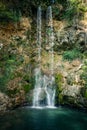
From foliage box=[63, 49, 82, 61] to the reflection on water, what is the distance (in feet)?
12.3

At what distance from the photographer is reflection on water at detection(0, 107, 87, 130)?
40.8 feet

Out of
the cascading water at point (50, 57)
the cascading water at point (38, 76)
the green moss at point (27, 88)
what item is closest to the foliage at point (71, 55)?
the cascading water at point (50, 57)

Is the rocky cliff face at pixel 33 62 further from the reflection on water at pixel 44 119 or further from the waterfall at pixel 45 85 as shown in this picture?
the reflection on water at pixel 44 119

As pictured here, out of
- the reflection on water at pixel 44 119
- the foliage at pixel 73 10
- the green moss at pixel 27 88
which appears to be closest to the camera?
the reflection on water at pixel 44 119

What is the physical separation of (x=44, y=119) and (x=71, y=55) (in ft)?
18.0

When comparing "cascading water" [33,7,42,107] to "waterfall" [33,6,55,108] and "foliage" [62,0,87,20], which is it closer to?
"waterfall" [33,6,55,108]

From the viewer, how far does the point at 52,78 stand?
16.6 metres

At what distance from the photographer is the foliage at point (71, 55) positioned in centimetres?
1742

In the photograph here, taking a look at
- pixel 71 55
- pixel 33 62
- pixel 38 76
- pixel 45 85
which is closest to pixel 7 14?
pixel 33 62

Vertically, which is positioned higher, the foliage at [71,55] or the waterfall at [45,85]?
the foliage at [71,55]

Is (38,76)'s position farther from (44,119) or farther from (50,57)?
(44,119)

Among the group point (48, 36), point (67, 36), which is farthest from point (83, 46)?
point (48, 36)

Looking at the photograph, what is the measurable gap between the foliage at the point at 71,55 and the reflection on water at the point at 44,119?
148 inches

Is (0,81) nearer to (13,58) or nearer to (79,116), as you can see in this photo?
(13,58)
